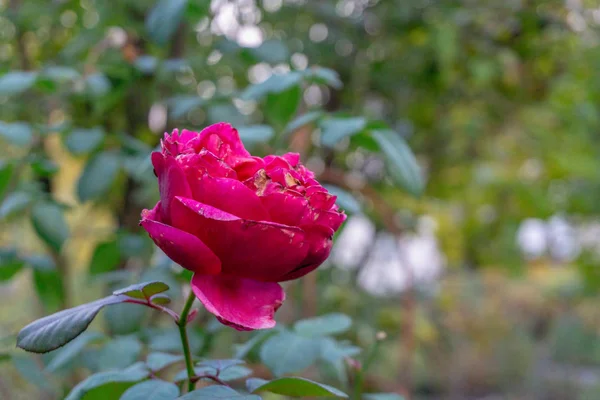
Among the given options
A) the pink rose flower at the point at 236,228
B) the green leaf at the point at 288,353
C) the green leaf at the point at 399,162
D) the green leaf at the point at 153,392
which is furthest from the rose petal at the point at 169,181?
the green leaf at the point at 399,162

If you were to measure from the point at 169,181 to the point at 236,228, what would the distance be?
0.05m

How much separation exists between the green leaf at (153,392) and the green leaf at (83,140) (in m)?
0.40

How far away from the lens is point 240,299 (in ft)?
1.01

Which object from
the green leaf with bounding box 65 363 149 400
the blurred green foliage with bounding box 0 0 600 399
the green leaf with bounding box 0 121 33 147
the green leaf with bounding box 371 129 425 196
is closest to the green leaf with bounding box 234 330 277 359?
the blurred green foliage with bounding box 0 0 600 399

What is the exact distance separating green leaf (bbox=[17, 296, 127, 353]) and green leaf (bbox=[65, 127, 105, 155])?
402 millimetres

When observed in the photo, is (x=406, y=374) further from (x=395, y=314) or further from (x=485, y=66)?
(x=485, y=66)

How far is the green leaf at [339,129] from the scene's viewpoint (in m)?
0.57

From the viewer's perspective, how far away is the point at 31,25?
3.49ft

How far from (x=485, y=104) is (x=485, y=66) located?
0.41 metres

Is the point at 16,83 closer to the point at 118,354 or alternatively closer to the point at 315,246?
the point at 118,354

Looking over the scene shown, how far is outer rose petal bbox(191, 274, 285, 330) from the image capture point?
29 cm

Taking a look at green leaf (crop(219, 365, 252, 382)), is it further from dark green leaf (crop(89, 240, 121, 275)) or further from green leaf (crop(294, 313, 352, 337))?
dark green leaf (crop(89, 240, 121, 275))

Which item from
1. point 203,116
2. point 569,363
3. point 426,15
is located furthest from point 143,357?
point 569,363

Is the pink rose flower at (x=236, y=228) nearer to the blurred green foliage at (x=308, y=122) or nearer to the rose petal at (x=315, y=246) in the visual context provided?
the rose petal at (x=315, y=246)
